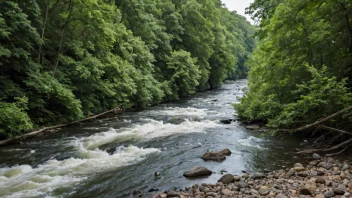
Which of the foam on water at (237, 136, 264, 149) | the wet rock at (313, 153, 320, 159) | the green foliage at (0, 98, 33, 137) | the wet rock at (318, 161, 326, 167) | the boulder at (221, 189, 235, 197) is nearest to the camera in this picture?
the boulder at (221, 189, 235, 197)

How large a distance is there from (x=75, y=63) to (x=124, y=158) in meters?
7.53

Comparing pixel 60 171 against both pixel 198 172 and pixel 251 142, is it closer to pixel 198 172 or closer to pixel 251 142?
pixel 198 172

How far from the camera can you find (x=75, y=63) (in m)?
14.8

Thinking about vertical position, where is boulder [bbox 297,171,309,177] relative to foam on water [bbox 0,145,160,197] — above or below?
below

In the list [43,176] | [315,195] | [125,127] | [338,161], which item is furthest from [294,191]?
[125,127]

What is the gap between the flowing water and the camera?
7234 mm

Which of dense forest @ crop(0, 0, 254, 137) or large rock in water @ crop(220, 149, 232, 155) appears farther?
dense forest @ crop(0, 0, 254, 137)

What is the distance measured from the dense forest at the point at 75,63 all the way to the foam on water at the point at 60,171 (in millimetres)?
2493

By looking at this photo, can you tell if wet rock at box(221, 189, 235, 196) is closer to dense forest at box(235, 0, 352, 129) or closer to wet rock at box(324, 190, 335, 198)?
wet rock at box(324, 190, 335, 198)

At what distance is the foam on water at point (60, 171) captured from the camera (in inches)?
277

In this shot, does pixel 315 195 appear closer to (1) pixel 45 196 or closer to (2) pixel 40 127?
(1) pixel 45 196

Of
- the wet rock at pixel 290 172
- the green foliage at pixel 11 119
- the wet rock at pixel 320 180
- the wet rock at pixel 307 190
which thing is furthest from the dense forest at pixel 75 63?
the wet rock at pixel 320 180


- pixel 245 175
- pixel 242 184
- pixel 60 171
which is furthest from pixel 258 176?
pixel 60 171

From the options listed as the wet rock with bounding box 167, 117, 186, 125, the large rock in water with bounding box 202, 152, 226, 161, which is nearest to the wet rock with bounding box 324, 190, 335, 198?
the large rock in water with bounding box 202, 152, 226, 161
